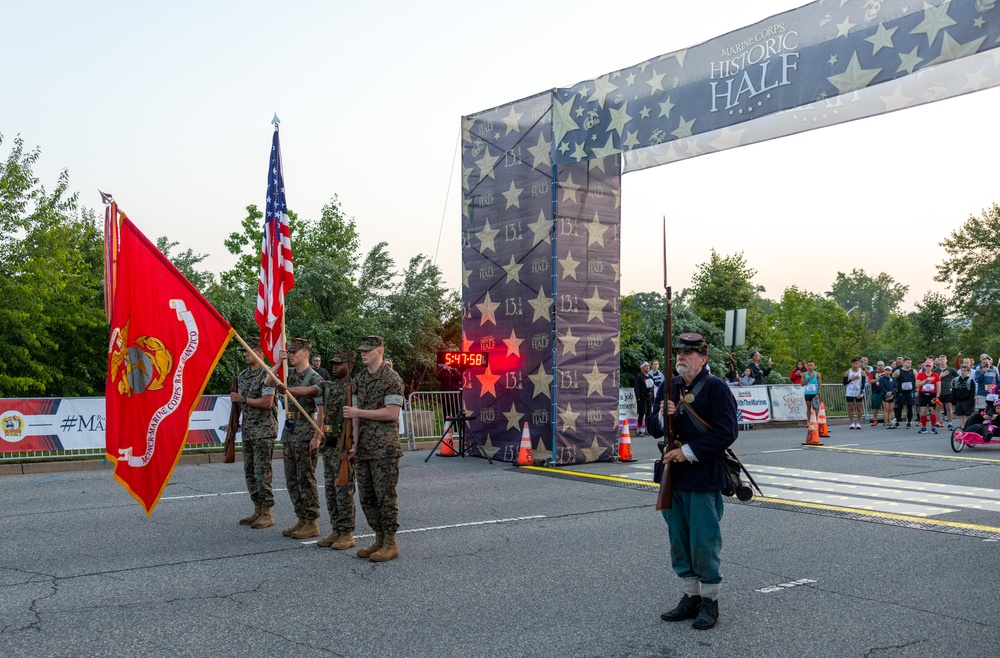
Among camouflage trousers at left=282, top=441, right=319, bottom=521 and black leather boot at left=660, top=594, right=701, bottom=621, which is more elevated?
camouflage trousers at left=282, top=441, right=319, bottom=521

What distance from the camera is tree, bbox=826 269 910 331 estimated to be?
164 m

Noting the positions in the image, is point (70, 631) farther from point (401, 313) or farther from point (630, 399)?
point (401, 313)

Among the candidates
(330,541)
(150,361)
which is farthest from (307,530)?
(150,361)

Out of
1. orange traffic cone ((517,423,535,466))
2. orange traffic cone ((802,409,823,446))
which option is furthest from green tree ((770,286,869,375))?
orange traffic cone ((517,423,535,466))

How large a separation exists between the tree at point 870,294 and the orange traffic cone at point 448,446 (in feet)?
525

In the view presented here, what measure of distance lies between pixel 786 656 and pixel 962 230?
224 feet

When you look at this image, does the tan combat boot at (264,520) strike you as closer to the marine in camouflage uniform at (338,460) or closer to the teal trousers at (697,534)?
the marine in camouflage uniform at (338,460)

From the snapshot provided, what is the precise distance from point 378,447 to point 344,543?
1.13 meters

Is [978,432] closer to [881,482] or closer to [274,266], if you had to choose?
[881,482]

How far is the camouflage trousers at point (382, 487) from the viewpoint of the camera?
7629mm

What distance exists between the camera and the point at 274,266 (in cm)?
961

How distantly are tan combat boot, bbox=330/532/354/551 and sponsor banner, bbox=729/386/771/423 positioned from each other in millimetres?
18242

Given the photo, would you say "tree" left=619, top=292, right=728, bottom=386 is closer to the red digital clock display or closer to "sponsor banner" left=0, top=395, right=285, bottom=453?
the red digital clock display

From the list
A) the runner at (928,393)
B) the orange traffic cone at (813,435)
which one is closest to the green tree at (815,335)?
the runner at (928,393)
